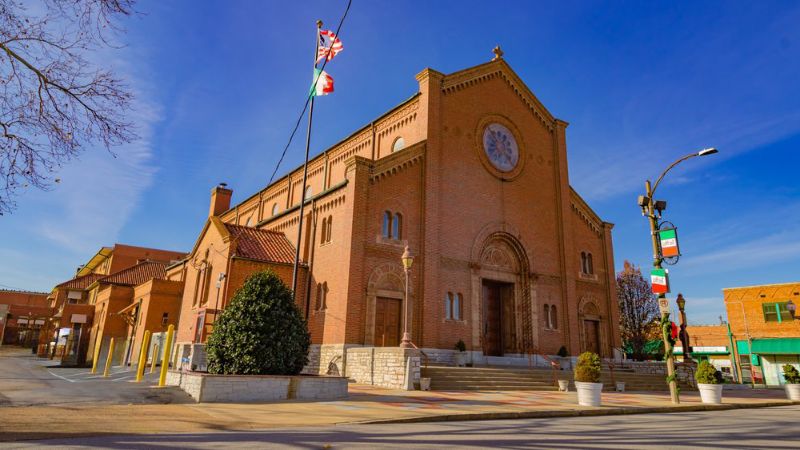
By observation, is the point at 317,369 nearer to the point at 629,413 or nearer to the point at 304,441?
the point at 629,413

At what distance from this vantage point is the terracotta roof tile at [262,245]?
2498 centimetres

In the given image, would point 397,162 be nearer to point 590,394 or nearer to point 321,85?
point 321,85

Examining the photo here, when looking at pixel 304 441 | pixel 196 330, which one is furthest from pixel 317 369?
pixel 304 441

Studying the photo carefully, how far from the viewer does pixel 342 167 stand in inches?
1262

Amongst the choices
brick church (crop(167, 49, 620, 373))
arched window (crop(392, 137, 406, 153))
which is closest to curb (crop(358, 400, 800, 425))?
brick church (crop(167, 49, 620, 373))

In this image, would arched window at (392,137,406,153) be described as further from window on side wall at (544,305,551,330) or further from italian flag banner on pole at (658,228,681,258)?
italian flag banner on pole at (658,228,681,258)

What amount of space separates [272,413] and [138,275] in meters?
34.9

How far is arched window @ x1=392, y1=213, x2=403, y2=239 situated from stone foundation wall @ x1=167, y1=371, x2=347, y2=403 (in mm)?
10535

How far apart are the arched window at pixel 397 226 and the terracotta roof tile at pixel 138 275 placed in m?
22.8

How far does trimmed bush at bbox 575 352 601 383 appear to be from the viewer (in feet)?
49.1

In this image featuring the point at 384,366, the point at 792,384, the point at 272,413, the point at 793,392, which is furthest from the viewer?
the point at 792,384

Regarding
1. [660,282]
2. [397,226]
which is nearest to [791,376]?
[660,282]

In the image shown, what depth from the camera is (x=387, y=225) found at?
78.3 ft

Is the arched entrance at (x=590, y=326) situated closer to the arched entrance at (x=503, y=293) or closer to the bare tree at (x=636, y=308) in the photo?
the arched entrance at (x=503, y=293)
